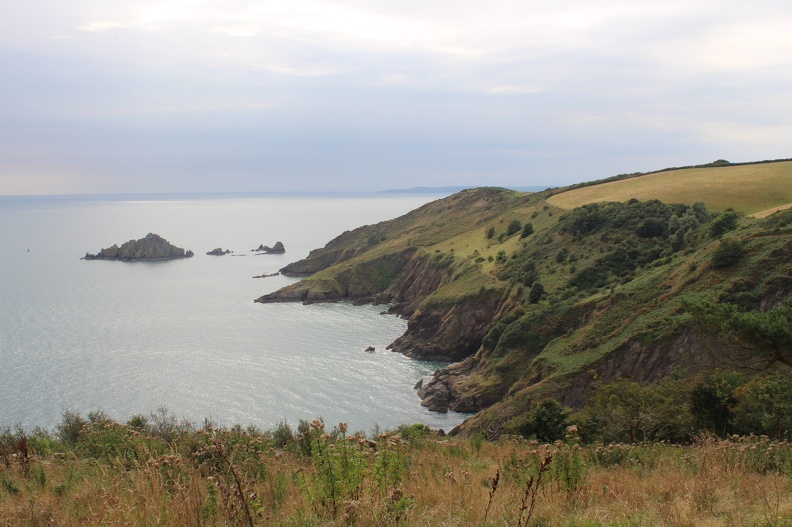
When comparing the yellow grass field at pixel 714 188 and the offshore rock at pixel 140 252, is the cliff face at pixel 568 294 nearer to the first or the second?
the yellow grass field at pixel 714 188

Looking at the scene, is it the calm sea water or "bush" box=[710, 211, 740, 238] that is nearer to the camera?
the calm sea water

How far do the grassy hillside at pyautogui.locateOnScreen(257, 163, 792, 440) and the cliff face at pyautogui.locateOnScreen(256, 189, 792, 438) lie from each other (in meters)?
0.16

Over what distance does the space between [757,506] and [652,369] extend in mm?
39133

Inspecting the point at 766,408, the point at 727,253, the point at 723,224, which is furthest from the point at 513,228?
the point at 766,408

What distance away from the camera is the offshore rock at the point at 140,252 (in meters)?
172

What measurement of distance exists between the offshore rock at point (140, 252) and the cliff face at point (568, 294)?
8352 cm

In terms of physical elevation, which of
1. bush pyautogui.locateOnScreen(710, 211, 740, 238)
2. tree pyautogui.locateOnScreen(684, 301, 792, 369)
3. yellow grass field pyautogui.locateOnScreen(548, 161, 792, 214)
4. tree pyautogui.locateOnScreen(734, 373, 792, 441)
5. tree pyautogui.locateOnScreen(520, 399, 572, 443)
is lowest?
tree pyautogui.locateOnScreen(520, 399, 572, 443)

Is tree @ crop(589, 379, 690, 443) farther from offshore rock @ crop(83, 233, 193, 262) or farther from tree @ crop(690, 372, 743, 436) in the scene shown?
offshore rock @ crop(83, 233, 193, 262)

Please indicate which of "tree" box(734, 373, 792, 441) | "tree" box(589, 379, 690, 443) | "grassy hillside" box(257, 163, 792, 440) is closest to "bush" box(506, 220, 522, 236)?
"grassy hillside" box(257, 163, 792, 440)

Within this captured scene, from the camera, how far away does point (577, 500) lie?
8.09 metres

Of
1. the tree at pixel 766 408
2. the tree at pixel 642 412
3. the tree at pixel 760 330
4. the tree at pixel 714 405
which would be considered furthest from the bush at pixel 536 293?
the tree at pixel 760 330

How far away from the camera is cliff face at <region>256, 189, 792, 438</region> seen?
145ft

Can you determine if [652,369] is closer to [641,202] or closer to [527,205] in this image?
[641,202]

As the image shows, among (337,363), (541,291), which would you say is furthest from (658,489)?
(337,363)
